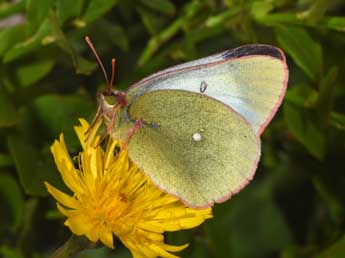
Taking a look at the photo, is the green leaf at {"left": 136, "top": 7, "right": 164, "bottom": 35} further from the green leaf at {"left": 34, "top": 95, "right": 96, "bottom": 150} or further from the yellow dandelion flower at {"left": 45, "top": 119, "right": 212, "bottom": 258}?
the yellow dandelion flower at {"left": 45, "top": 119, "right": 212, "bottom": 258}

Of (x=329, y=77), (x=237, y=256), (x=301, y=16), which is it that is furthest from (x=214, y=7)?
(x=237, y=256)

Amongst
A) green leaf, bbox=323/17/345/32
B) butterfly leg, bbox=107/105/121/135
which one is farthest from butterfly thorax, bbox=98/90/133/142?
green leaf, bbox=323/17/345/32

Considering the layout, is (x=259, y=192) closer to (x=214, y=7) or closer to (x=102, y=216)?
(x=214, y=7)

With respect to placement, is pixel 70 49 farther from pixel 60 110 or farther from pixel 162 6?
pixel 162 6

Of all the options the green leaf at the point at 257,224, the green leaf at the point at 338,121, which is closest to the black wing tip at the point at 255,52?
the green leaf at the point at 338,121

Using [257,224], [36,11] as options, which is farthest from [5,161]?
[257,224]

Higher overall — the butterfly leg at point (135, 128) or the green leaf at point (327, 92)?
the butterfly leg at point (135, 128)

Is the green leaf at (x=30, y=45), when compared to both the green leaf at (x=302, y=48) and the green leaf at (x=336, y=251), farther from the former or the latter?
the green leaf at (x=336, y=251)

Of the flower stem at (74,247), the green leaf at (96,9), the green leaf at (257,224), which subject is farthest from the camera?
the green leaf at (257,224)
